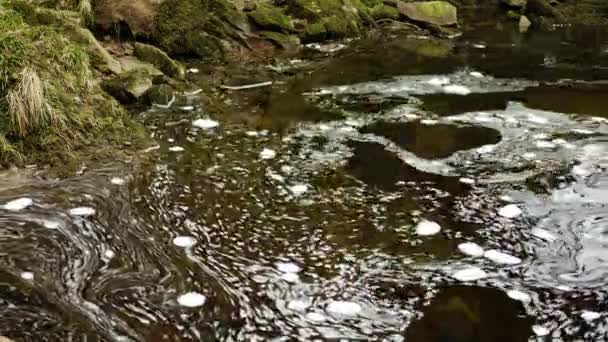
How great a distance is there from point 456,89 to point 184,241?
599 centimetres

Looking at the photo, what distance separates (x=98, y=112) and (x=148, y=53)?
2.74 meters

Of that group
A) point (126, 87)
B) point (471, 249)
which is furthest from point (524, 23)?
point (471, 249)

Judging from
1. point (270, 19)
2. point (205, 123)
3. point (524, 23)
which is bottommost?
point (524, 23)

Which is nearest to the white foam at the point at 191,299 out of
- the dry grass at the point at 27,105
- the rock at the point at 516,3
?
the dry grass at the point at 27,105

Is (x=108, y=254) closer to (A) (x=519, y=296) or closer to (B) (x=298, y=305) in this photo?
(B) (x=298, y=305)

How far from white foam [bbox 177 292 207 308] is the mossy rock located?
28.9 feet

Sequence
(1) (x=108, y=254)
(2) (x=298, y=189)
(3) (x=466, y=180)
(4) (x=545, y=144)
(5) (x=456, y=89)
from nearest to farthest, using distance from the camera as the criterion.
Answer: (1) (x=108, y=254) → (2) (x=298, y=189) → (3) (x=466, y=180) → (4) (x=545, y=144) → (5) (x=456, y=89)

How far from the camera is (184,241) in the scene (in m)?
4.84

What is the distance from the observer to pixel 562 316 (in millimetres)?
4000

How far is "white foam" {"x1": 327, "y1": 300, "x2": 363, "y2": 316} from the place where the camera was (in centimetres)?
400

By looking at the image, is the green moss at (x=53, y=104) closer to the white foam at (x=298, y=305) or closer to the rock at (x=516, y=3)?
the white foam at (x=298, y=305)

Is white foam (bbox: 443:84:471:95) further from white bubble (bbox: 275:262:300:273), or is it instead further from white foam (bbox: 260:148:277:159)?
white bubble (bbox: 275:262:300:273)

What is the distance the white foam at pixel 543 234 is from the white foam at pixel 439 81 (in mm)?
4965

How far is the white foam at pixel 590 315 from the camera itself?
4.00 metres
